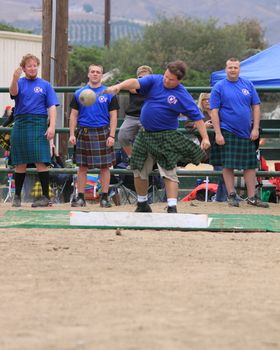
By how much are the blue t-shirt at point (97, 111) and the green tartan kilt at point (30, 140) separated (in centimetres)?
37

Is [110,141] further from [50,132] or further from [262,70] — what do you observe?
[262,70]

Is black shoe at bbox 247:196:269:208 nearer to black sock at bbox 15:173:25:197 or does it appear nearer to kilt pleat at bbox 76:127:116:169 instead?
kilt pleat at bbox 76:127:116:169

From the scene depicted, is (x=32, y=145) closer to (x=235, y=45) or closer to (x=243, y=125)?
(x=243, y=125)

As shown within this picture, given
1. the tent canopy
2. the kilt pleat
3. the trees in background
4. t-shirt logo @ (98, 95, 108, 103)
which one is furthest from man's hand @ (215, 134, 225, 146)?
the trees in background

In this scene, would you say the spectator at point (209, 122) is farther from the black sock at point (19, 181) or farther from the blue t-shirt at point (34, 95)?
the black sock at point (19, 181)

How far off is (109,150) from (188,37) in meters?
44.1

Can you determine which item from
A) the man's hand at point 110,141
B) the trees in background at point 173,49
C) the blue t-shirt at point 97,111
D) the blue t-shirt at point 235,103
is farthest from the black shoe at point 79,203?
the trees in background at point 173,49

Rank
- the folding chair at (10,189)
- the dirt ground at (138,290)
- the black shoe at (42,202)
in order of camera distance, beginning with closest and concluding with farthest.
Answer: the dirt ground at (138,290) < the black shoe at (42,202) < the folding chair at (10,189)

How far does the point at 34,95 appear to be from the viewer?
35.8 ft

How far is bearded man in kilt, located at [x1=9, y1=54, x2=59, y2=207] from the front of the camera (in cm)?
1091

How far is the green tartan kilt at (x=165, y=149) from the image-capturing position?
9602 mm

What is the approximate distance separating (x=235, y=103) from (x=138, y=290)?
217 inches

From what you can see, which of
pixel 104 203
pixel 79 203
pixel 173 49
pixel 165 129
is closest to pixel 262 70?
pixel 104 203

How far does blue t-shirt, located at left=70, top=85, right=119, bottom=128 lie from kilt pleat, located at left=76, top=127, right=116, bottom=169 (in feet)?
0.21
